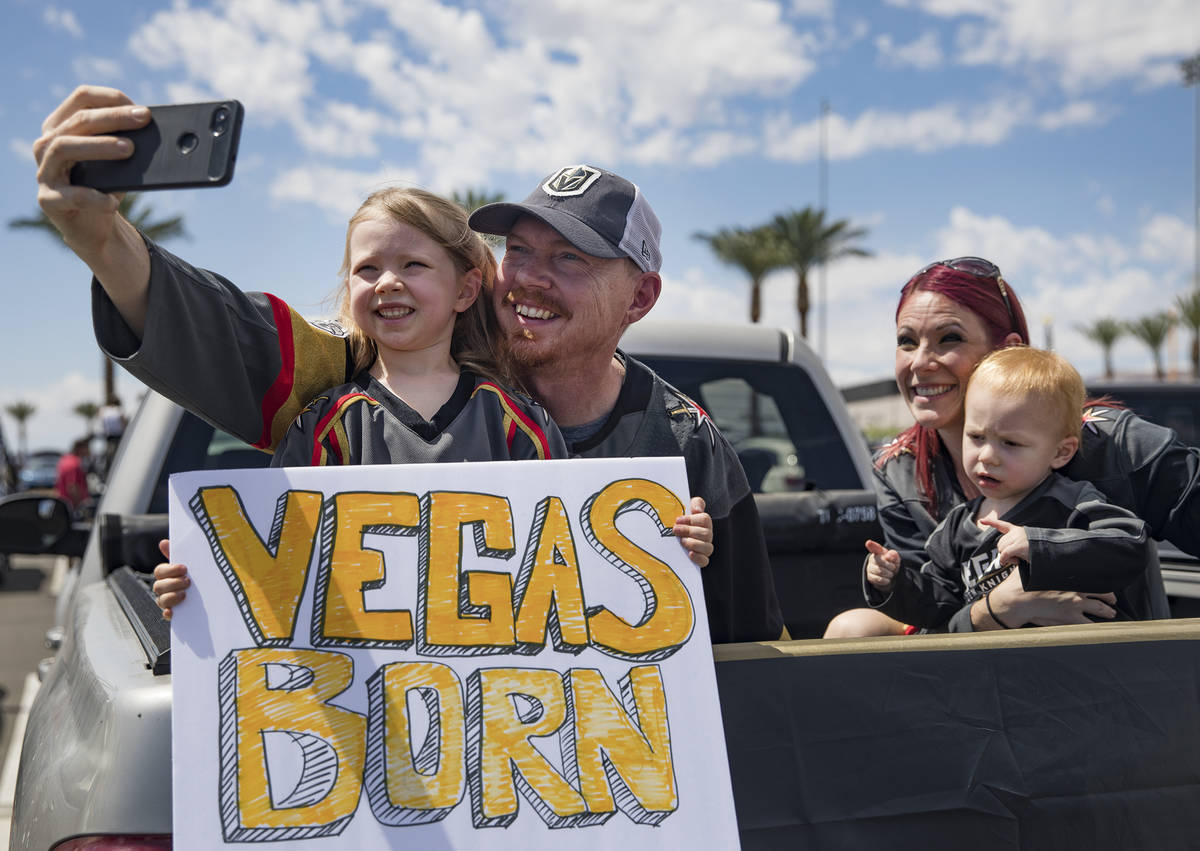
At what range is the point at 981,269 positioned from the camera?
2.55 meters

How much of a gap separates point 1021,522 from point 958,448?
0.41 m

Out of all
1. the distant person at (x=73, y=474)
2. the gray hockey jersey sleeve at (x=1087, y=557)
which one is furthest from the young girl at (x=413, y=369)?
the distant person at (x=73, y=474)

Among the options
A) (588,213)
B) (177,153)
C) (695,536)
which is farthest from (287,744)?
(588,213)

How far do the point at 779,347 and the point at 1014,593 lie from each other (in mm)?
1973

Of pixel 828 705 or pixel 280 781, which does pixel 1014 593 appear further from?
pixel 280 781

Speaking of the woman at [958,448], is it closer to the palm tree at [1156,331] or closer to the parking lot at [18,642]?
the parking lot at [18,642]

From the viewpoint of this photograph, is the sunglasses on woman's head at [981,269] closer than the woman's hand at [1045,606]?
No

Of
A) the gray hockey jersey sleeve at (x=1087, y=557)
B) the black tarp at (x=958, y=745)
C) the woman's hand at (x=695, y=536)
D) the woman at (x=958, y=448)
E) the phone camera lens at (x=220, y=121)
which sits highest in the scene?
the phone camera lens at (x=220, y=121)

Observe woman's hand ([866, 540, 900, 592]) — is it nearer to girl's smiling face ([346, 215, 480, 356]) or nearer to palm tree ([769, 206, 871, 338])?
girl's smiling face ([346, 215, 480, 356])

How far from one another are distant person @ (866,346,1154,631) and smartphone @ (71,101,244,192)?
1500mm

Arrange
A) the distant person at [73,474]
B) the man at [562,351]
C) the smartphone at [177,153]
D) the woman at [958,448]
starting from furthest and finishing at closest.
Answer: the distant person at [73,474]
the woman at [958,448]
the man at [562,351]
the smartphone at [177,153]

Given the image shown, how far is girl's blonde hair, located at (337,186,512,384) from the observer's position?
1944mm

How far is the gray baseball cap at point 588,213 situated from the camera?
2.05 metres

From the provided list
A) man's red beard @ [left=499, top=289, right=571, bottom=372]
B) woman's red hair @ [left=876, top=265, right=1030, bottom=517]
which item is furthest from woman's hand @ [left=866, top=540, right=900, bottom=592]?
man's red beard @ [left=499, top=289, right=571, bottom=372]
